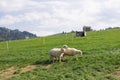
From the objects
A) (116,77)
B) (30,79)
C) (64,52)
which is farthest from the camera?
(64,52)

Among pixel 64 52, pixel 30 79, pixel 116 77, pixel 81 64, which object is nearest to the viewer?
pixel 116 77

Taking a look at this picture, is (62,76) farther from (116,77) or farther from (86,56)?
(86,56)

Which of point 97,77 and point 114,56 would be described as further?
point 114,56

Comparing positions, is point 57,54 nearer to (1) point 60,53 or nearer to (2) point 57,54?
(2) point 57,54

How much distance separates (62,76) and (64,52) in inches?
224

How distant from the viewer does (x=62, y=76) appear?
2731 centimetres

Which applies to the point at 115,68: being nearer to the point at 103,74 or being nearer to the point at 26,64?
the point at 103,74

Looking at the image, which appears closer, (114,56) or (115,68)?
(115,68)

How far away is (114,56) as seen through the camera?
31.6m

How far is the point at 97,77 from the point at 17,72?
7.43 meters

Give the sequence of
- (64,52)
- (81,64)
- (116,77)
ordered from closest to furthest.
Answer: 1. (116,77)
2. (81,64)
3. (64,52)

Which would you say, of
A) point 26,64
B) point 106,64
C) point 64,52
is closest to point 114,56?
point 106,64

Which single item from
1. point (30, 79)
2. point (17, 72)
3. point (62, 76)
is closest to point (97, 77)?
point (62, 76)

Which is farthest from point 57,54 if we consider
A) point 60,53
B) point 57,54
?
point 60,53
